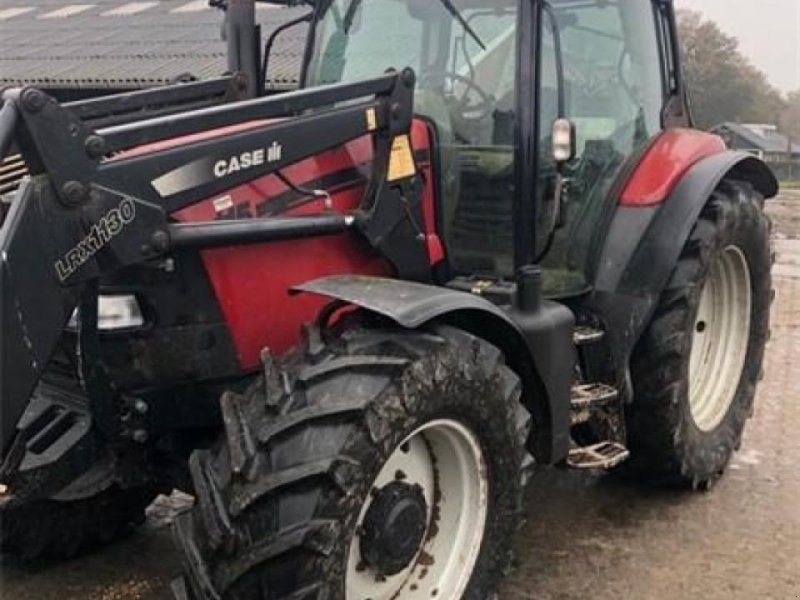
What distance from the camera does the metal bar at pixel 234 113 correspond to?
255cm

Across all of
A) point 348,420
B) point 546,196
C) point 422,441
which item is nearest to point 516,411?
point 422,441

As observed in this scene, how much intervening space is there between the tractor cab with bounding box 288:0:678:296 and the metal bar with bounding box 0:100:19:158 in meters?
1.55

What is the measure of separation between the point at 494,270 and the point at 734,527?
146 centimetres

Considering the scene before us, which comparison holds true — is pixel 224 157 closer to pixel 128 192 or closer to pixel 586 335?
pixel 128 192

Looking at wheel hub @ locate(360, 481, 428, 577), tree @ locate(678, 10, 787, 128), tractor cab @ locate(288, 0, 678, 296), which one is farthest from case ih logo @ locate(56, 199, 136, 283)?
tree @ locate(678, 10, 787, 128)

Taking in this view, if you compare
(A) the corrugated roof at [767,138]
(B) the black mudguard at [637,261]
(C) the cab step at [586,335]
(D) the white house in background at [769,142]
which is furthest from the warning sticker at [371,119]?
(A) the corrugated roof at [767,138]

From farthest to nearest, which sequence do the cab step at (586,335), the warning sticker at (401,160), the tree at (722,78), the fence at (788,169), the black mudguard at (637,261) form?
the tree at (722,78) → the fence at (788,169) → the black mudguard at (637,261) → the cab step at (586,335) → the warning sticker at (401,160)

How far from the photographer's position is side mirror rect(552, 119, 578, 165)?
3418 millimetres

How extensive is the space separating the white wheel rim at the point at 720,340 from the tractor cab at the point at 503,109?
900 millimetres

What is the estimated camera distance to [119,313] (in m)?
2.78

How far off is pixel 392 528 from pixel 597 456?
118cm

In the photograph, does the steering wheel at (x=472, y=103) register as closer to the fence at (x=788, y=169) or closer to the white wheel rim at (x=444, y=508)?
the white wheel rim at (x=444, y=508)

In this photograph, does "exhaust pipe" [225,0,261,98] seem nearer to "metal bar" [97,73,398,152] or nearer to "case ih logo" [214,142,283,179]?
"metal bar" [97,73,398,152]

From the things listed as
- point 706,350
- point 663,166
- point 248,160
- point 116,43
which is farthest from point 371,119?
point 116,43
